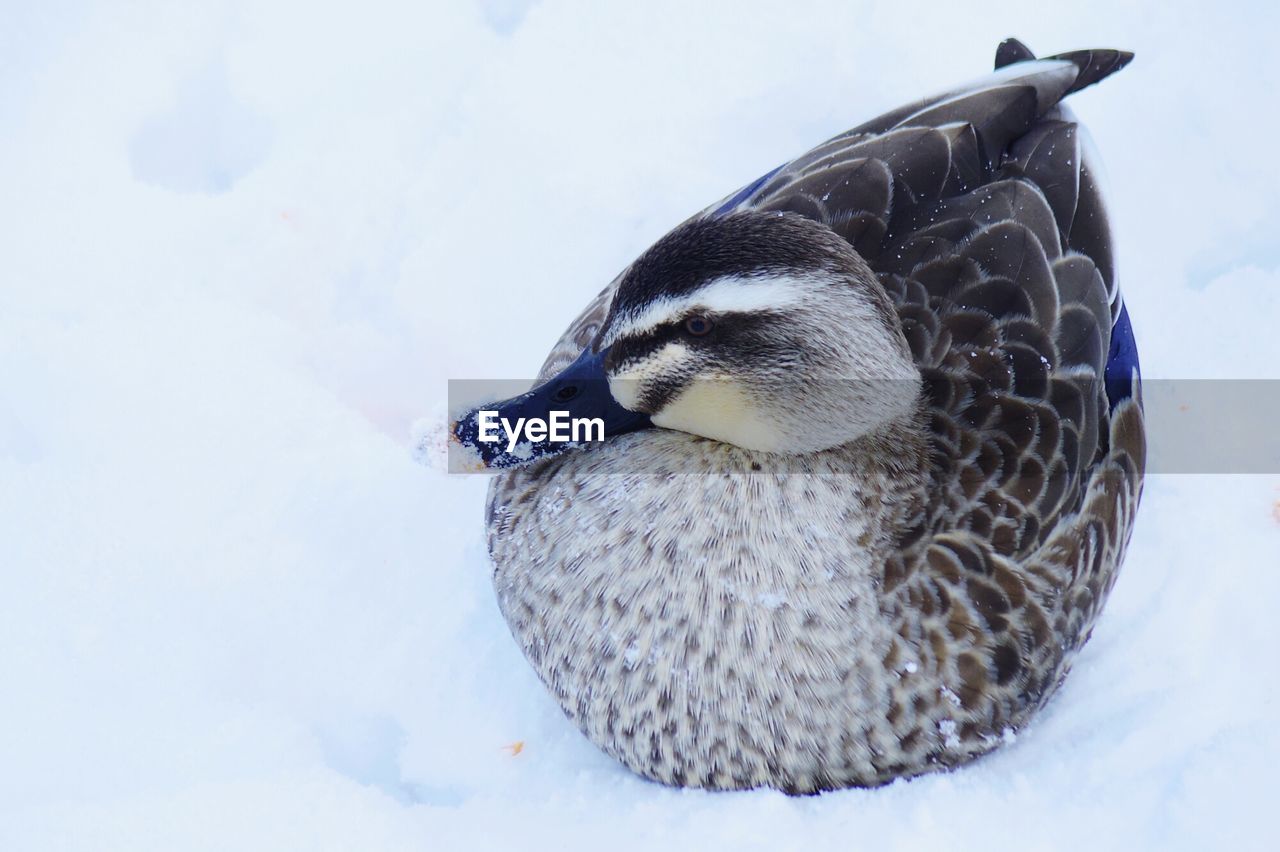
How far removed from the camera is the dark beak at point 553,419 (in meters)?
2.49

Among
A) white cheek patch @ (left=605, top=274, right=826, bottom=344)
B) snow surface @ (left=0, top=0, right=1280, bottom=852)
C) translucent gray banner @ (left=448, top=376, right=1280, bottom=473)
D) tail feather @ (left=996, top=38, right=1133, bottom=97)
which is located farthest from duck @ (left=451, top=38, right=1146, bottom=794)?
tail feather @ (left=996, top=38, right=1133, bottom=97)

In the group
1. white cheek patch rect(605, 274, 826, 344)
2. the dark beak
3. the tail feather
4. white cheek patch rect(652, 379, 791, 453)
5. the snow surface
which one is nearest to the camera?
white cheek patch rect(605, 274, 826, 344)

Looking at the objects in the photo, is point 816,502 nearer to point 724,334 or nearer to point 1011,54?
point 724,334

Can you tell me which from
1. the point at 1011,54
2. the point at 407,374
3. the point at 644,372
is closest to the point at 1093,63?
the point at 1011,54

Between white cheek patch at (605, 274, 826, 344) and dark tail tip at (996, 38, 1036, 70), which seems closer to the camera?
white cheek patch at (605, 274, 826, 344)

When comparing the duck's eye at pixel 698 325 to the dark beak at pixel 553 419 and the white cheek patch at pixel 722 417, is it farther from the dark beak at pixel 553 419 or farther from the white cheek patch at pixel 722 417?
the dark beak at pixel 553 419

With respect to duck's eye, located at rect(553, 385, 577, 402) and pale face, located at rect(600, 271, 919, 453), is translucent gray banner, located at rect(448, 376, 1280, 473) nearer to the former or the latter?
duck's eye, located at rect(553, 385, 577, 402)

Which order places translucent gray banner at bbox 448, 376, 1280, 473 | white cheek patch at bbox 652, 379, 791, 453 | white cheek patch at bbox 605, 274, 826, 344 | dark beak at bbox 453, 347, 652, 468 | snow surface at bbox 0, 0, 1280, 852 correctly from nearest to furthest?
white cheek patch at bbox 605, 274, 826, 344
white cheek patch at bbox 652, 379, 791, 453
dark beak at bbox 453, 347, 652, 468
snow surface at bbox 0, 0, 1280, 852
translucent gray banner at bbox 448, 376, 1280, 473

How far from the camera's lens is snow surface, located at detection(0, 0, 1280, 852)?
2658 millimetres

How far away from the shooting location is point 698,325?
228cm

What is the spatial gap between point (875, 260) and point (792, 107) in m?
1.68

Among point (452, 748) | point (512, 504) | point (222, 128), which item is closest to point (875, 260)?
point (512, 504)

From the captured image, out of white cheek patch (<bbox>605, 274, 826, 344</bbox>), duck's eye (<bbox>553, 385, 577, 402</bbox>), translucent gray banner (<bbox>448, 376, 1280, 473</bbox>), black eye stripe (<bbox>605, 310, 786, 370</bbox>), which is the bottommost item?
translucent gray banner (<bbox>448, 376, 1280, 473</bbox>)

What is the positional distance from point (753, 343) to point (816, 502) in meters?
0.36
